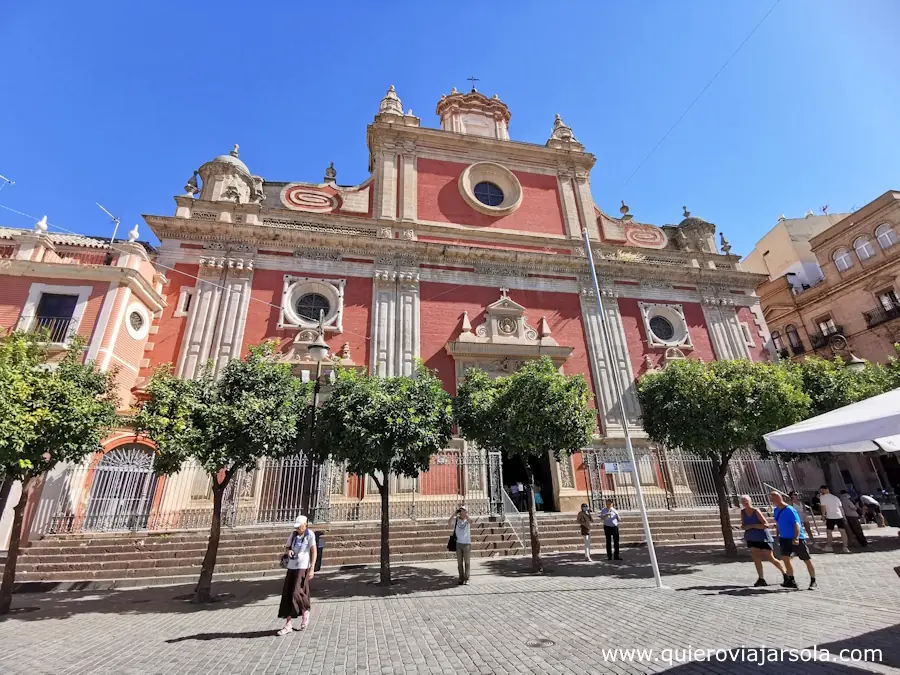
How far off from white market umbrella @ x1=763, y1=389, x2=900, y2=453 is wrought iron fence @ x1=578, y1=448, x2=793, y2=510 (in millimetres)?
9848

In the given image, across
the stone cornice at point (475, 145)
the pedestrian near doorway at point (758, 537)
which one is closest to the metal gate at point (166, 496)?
the pedestrian near doorway at point (758, 537)

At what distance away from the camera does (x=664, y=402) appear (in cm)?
1172

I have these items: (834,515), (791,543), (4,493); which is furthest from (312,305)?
(834,515)

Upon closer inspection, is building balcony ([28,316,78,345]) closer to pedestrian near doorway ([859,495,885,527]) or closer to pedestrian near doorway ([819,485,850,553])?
pedestrian near doorway ([819,485,850,553])

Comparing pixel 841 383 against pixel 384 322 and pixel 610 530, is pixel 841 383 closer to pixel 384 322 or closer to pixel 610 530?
pixel 610 530

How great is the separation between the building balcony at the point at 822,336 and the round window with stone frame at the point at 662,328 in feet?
38.9

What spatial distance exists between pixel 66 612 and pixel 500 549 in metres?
8.60

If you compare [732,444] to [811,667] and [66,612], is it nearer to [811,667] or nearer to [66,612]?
[811,667]

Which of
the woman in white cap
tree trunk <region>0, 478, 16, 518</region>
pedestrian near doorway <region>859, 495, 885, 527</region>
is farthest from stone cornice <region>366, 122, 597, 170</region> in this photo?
the woman in white cap

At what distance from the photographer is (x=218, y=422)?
26.2ft

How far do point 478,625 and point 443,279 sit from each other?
13.5 meters

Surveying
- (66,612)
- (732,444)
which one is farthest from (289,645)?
(732,444)

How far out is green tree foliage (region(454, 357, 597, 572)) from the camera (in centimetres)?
962

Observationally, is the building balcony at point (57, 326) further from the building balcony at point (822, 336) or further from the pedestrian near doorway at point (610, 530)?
the building balcony at point (822, 336)
